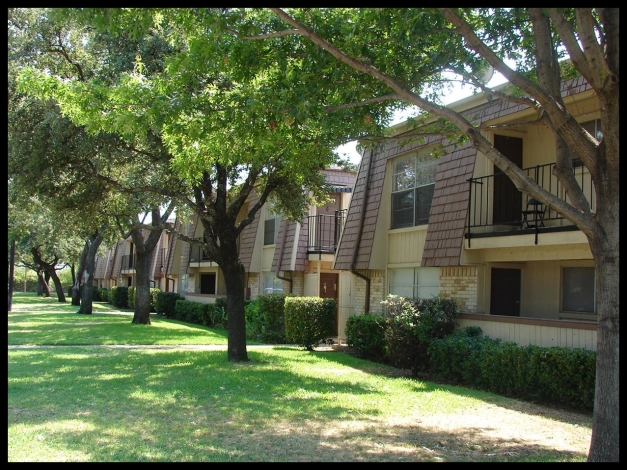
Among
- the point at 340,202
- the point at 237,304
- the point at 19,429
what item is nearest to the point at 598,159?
the point at 19,429

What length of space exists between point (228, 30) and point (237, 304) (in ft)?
24.0

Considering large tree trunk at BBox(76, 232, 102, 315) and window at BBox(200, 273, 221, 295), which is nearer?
large tree trunk at BBox(76, 232, 102, 315)

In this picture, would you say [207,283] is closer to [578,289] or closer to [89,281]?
[89,281]

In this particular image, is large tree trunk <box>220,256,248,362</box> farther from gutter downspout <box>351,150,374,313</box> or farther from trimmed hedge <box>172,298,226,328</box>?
trimmed hedge <box>172,298,226,328</box>

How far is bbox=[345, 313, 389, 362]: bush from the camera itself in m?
14.2

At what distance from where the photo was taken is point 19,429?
7.34 m

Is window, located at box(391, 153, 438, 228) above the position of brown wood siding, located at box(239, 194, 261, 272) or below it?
above

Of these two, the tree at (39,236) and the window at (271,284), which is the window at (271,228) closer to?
the window at (271,284)

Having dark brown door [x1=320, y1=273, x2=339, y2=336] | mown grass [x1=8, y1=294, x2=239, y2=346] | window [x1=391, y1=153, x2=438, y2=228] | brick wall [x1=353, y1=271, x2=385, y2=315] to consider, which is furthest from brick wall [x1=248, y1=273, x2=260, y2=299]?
window [x1=391, y1=153, x2=438, y2=228]

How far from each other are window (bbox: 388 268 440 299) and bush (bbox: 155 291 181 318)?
63.8 ft

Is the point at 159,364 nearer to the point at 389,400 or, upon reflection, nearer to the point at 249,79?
the point at 389,400

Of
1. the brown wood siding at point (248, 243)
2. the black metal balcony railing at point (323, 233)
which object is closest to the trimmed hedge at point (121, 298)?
the brown wood siding at point (248, 243)

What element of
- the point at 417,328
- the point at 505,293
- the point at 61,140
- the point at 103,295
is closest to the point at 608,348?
the point at 417,328

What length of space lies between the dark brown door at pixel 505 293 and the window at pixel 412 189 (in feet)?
7.94
